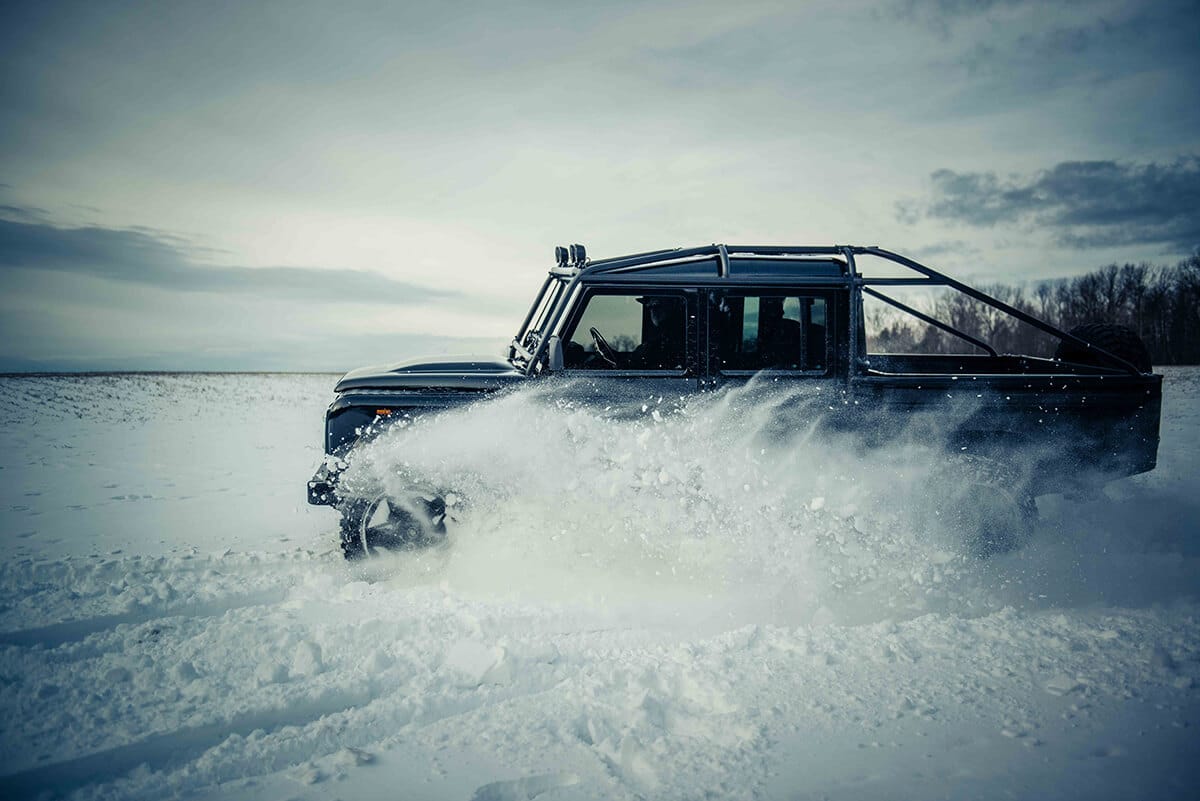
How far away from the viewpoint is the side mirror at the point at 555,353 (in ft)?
14.1

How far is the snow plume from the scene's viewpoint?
4.25 m

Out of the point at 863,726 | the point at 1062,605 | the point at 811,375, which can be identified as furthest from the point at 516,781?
the point at 1062,605

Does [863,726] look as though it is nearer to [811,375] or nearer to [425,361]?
[811,375]

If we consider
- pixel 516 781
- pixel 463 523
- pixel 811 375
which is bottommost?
pixel 516 781

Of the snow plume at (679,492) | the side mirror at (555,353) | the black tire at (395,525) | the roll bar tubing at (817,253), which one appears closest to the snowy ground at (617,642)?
the snow plume at (679,492)

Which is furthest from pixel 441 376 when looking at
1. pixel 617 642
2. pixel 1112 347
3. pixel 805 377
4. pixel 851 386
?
pixel 1112 347

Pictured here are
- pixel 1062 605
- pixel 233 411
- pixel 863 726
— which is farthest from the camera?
pixel 233 411

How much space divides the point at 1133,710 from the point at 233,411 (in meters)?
21.8

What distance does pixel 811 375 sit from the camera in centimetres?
437

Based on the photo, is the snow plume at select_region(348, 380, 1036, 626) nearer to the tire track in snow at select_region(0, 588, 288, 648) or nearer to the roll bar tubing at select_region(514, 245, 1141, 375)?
the roll bar tubing at select_region(514, 245, 1141, 375)

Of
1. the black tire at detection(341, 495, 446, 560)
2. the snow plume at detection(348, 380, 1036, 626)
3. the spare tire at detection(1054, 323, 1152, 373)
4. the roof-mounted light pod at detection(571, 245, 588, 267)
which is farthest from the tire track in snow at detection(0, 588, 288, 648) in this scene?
the spare tire at detection(1054, 323, 1152, 373)

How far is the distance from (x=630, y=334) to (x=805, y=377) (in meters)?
1.25

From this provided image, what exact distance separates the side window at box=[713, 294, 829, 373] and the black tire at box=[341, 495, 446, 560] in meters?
2.34

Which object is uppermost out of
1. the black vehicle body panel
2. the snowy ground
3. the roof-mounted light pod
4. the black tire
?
the roof-mounted light pod
